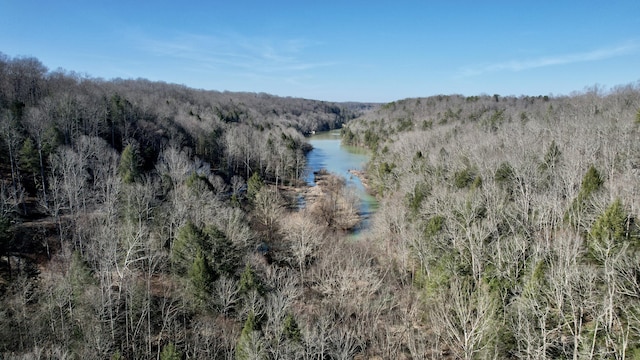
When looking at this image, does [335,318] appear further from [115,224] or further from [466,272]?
[115,224]

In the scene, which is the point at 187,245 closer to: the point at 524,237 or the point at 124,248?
the point at 124,248

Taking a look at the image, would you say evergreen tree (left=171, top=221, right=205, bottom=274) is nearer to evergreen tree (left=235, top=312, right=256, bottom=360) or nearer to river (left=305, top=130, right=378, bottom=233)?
evergreen tree (left=235, top=312, right=256, bottom=360)

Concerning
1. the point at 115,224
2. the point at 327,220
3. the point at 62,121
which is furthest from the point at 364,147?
the point at 115,224

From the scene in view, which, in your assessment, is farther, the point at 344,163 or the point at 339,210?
the point at 344,163

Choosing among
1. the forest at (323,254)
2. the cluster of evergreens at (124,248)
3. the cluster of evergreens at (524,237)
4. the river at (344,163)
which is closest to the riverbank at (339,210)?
the forest at (323,254)

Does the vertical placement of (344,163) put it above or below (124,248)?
above

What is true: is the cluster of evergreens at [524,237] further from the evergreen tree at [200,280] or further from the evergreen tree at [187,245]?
the evergreen tree at [187,245]

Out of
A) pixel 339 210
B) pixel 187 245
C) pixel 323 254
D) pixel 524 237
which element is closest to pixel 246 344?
pixel 187 245
